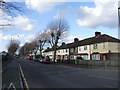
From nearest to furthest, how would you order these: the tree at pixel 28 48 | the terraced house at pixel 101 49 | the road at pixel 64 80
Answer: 1. the road at pixel 64 80
2. the terraced house at pixel 101 49
3. the tree at pixel 28 48

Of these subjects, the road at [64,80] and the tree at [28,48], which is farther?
the tree at [28,48]

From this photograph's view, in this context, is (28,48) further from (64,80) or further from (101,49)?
(64,80)

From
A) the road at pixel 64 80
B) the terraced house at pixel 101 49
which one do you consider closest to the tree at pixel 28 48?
the terraced house at pixel 101 49

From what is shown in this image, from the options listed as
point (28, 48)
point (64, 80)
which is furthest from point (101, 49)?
point (28, 48)

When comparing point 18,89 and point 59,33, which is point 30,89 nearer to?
point 18,89

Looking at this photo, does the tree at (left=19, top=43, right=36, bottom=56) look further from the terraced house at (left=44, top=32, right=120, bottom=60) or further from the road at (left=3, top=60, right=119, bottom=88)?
the road at (left=3, top=60, right=119, bottom=88)

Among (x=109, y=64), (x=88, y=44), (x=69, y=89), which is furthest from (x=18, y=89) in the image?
(x=88, y=44)

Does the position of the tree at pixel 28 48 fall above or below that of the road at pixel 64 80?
above

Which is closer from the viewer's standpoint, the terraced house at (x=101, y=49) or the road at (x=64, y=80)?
the road at (x=64, y=80)

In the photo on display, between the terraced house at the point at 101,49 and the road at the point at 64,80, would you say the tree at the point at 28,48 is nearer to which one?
the terraced house at the point at 101,49

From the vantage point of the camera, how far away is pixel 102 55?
163 ft

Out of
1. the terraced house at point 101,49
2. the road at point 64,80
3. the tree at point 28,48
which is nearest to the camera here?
the road at point 64,80

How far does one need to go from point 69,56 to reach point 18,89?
6156 centimetres

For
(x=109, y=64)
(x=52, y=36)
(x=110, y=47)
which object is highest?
(x=52, y=36)
